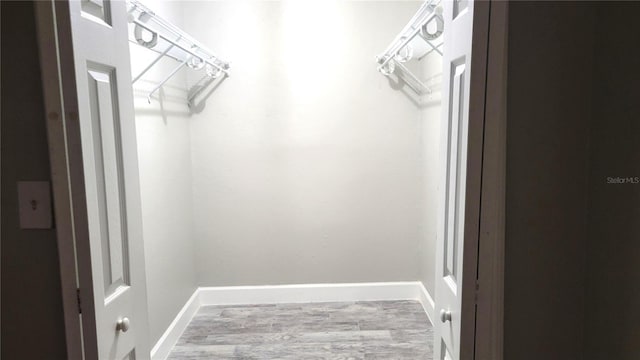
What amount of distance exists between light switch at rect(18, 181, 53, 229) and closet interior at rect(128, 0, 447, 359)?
76.4 inches

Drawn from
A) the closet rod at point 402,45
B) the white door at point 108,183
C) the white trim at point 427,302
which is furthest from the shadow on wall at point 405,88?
the white door at point 108,183

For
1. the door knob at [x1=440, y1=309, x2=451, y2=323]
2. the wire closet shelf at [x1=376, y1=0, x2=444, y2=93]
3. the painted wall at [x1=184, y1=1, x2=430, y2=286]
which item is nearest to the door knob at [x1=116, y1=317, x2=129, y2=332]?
the door knob at [x1=440, y1=309, x2=451, y2=323]

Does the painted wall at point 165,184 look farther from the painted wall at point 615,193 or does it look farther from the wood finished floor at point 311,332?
the painted wall at point 615,193

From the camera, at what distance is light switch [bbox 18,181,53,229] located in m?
1.03

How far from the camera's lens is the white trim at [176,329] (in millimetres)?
2562

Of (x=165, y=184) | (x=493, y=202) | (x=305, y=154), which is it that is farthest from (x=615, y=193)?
(x=305, y=154)

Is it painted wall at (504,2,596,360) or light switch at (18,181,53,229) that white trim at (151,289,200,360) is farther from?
painted wall at (504,2,596,360)

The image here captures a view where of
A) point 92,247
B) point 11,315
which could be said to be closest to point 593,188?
point 92,247

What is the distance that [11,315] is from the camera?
3.51 feet

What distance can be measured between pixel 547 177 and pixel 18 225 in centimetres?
125

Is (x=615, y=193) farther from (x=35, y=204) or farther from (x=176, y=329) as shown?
(x=176, y=329)

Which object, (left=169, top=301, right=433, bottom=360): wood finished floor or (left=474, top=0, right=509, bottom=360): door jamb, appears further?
(left=169, top=301, right=433, bottom=360): wood finished floor

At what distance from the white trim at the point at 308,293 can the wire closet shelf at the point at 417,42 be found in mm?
1524

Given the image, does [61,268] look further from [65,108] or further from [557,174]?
[557,174]
